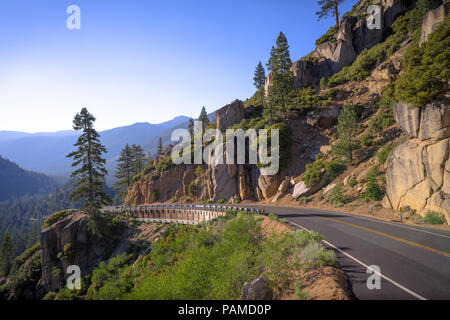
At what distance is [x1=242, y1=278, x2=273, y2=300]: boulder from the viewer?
665 centimetres

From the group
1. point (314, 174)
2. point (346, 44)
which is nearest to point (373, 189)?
point (314, 174)

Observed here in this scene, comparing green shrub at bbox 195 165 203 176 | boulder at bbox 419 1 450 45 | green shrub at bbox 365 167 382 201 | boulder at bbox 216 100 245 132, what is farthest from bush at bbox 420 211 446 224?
boulder at bbox 216 100 245 132

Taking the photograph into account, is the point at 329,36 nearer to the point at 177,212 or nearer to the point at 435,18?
the point at 435,18

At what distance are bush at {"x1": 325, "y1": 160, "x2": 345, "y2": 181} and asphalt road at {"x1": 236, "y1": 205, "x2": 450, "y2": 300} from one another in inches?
436

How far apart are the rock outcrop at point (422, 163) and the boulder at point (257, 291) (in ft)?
41.0

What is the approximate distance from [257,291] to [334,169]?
21698mm

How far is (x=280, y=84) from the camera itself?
128 feet

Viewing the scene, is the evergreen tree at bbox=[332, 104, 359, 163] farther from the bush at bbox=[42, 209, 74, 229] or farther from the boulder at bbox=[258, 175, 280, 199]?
the bush at bbox=[42, 209, 74, 229]

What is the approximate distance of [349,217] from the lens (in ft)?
53.3

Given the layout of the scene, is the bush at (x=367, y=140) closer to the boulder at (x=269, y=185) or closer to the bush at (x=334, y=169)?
the bush at (x=334, y=169)

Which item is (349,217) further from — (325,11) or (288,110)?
(325,11)

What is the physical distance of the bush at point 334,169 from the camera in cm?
2442
